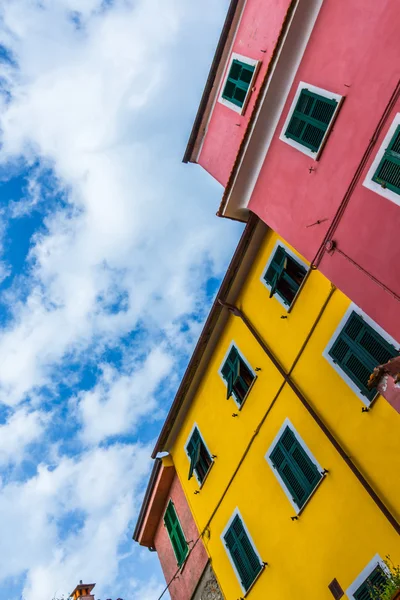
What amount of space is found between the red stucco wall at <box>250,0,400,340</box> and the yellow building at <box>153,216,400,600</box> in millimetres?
1683

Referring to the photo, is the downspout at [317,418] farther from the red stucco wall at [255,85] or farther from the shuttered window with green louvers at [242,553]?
the red stucco wall at [255,85]

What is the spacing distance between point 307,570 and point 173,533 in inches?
253

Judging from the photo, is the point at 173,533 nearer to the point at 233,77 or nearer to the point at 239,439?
the point at 239,439

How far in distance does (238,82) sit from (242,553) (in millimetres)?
10550

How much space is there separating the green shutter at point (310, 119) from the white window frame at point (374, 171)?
144 cm

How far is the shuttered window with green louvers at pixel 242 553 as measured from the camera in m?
10.1

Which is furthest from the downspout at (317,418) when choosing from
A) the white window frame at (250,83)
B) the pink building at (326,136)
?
the white window frame at (250,83)

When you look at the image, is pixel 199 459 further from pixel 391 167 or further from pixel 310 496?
pixel 391 167

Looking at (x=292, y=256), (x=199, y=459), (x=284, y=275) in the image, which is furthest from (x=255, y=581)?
(x=292, y=256)

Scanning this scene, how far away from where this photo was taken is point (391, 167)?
21.7ft

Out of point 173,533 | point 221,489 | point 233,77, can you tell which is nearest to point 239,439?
point 221,489

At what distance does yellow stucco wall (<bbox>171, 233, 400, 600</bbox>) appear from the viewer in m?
7.75

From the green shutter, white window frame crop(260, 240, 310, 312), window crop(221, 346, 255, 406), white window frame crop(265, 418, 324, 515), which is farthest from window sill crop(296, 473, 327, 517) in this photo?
the green shutter

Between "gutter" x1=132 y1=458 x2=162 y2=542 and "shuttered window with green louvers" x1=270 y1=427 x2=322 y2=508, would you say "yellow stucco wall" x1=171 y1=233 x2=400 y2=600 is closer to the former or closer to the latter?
"shuttered window with green louvers" x1=270 y1=427 x2=322 y2=508
